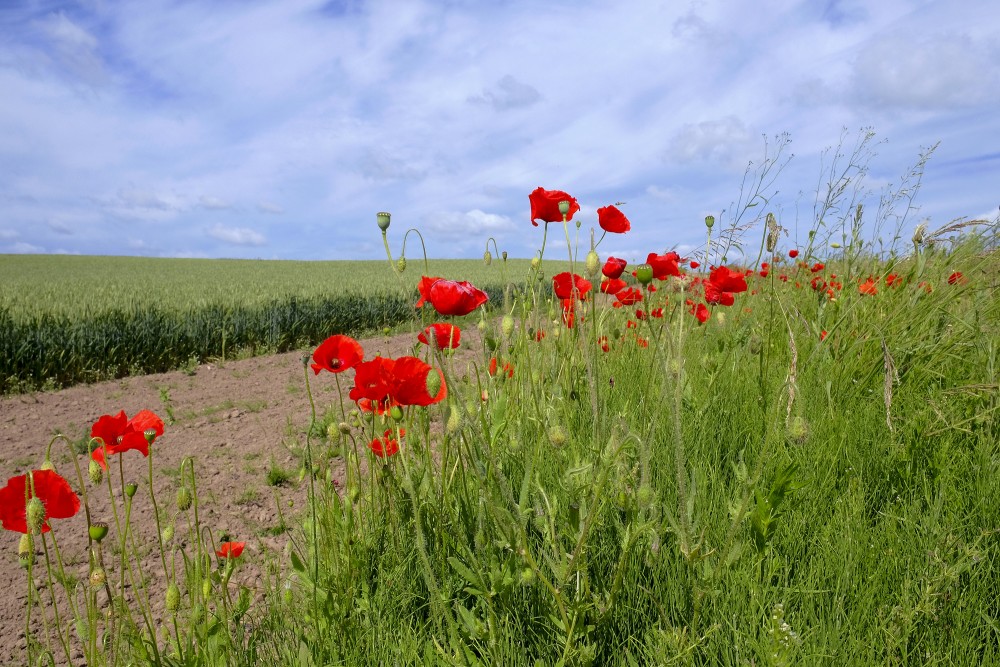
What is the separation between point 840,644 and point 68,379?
654 cm

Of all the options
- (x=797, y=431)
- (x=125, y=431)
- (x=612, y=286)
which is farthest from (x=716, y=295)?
(x=125, y=431)

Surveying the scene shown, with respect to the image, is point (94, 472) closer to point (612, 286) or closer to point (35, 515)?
point (35, 515)

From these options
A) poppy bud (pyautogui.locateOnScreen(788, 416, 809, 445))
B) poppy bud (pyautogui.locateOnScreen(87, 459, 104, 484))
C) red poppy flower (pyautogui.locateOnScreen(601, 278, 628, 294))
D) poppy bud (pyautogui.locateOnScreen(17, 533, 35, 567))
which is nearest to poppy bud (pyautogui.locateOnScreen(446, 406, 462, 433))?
poppy bud (pyautogui.locateOnScreen(788, 416, 809, 445))

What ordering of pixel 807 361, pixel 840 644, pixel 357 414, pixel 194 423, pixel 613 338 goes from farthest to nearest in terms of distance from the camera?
pixel 194 423 → pixel 613 338 → pixel 807 361 → pixel 357 414 → pixel 840 644

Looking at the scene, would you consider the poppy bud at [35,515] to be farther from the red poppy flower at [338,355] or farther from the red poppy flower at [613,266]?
the red poppy flower at [613,266]

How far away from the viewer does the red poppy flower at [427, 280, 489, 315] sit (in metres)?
1.34

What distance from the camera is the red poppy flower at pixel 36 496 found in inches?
47.8

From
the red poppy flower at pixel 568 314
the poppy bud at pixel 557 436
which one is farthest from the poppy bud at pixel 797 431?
the red poppy flower at pixel 568 314

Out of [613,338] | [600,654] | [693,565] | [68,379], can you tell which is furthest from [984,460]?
[68,379]

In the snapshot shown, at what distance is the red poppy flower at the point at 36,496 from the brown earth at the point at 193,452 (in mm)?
575

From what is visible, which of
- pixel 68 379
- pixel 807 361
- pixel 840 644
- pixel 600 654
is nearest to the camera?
pixel 840 644

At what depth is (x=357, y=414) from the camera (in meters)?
1.61

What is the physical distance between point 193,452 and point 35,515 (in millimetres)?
2425

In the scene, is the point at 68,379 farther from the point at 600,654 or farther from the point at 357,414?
the point at 600,654
